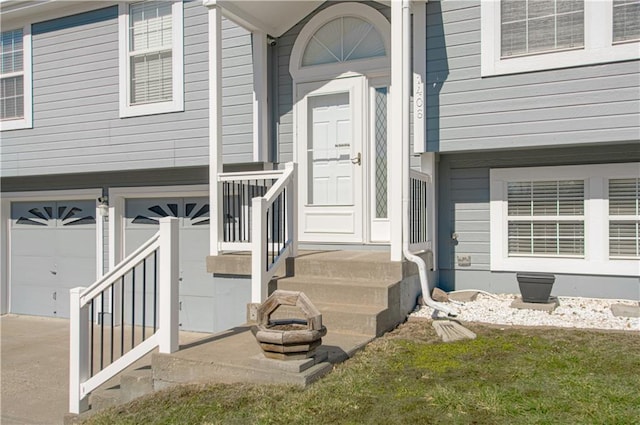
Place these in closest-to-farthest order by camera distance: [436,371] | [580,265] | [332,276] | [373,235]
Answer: [436,371] < [332,276] < [580,265] < [373,235]

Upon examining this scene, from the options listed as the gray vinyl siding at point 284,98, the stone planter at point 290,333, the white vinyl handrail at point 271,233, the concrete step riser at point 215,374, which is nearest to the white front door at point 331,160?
the gray vinyl siding at point 284,98

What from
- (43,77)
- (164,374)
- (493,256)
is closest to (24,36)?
(43,77)

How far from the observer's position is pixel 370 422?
2.80 metres

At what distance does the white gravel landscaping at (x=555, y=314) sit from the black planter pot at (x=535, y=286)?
18cm

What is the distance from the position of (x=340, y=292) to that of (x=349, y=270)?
380 millimetres

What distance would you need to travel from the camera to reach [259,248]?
4.79 meters

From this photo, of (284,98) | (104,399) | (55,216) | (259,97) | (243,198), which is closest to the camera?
(104,399)

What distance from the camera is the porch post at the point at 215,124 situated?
5.74 meters

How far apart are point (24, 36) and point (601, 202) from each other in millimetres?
8739

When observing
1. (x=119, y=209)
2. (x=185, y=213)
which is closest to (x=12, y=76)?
(x=119, y=209)

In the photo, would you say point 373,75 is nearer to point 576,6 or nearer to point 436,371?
point 576,6

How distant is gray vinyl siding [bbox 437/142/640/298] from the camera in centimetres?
571

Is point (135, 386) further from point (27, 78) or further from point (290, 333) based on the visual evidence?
point (27, 78)

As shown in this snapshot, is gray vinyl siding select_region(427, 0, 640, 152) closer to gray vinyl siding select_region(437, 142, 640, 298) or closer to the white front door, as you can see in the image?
gray vinyl siding select_region(437, 142, 640, 298)
